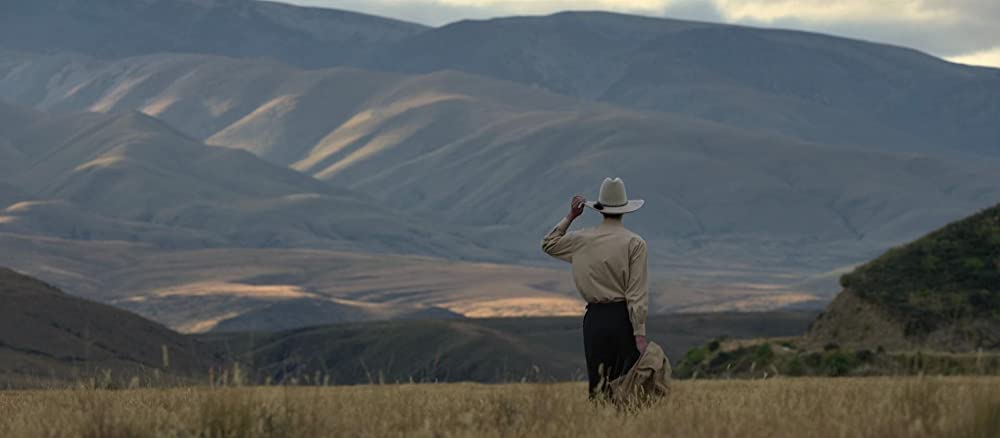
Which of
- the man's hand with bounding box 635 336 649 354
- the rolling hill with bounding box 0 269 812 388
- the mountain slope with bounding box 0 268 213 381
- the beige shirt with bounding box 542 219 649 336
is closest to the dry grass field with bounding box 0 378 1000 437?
the man's hand with bounding box 635 336 649 354

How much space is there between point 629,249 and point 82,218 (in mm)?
179102

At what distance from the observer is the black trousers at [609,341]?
34.5ft

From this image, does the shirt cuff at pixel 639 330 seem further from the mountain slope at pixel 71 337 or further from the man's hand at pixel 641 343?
the mountain slope at pixel 71 337

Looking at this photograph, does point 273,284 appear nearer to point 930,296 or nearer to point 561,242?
point 930,296

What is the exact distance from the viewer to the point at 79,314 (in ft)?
165

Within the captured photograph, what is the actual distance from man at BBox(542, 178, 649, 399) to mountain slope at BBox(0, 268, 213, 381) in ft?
102

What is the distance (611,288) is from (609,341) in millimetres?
331

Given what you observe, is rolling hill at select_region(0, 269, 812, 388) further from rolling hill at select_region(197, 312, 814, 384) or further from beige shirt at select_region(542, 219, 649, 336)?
beige shirt at select_region(542, 219, 649, 336)

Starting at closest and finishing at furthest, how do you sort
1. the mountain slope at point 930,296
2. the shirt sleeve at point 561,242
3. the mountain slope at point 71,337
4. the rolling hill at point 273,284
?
the shirt sleeve at point 561,242
the mountain slope at point 930,296
the mountain slope at point 71,337
the rolling hill at point 273,284

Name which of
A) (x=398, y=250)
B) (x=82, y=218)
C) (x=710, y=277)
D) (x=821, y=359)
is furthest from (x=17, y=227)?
(x=821, y=359)

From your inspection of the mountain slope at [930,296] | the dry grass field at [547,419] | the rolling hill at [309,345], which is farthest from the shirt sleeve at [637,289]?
the mountain slope at [930,296]

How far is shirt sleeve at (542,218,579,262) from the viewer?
10734 millimetres

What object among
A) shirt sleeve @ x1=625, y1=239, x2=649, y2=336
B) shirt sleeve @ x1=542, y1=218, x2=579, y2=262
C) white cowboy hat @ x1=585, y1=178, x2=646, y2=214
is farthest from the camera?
shirt sleeve @ x1=542, y1=218, x2=579, y2=262

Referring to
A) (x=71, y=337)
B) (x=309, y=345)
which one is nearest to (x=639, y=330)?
(x=71, y=337)
